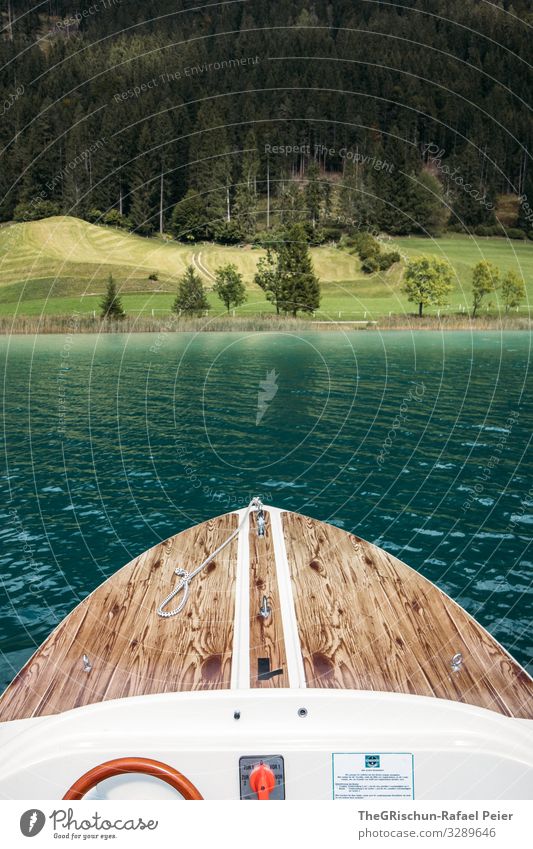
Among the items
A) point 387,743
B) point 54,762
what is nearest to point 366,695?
point 387,743

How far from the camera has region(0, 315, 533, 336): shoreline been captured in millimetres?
A: 73750

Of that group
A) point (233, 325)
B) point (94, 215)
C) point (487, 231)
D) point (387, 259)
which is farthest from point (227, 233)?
point (487, 231)

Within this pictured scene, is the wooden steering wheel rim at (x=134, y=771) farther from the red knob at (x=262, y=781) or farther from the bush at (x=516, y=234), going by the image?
the bush at (x=516, y=234)

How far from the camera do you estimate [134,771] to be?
4.64 m

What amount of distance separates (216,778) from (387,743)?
1219 mm

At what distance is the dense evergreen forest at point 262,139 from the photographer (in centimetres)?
9381

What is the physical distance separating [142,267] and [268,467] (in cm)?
8958

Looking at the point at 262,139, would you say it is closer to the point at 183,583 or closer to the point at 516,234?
the point at 516,234

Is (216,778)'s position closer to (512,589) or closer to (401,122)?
(512,589)

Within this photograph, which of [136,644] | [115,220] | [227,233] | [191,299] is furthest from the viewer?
[115,220]

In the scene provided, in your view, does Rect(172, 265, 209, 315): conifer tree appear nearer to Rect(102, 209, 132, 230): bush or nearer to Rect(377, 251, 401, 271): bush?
Rect(102, 209, 132, 230): bush

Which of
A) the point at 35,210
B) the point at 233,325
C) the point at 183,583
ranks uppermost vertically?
the point at 35,210

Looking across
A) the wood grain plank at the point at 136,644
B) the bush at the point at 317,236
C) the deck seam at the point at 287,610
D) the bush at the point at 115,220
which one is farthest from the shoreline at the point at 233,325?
the wood grain plank at the point at 136,644

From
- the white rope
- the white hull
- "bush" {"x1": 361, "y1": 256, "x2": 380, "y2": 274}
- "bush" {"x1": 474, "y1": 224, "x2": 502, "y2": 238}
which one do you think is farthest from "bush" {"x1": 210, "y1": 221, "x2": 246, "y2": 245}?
the white hull
